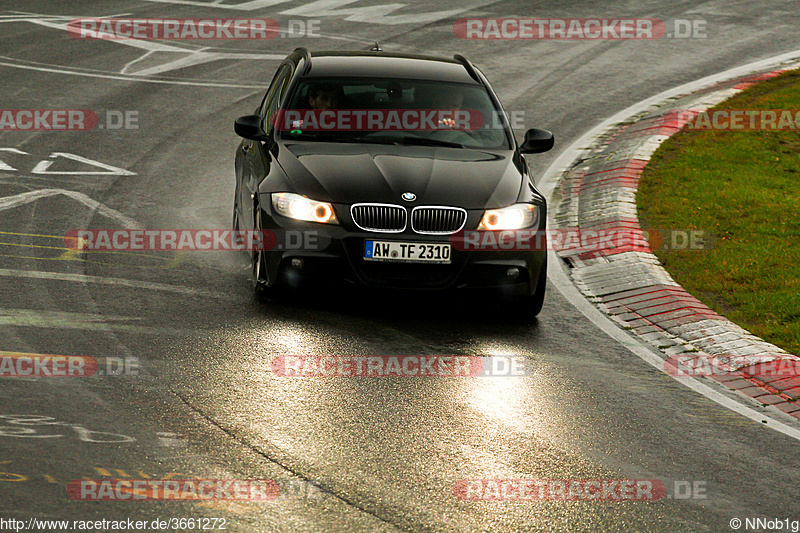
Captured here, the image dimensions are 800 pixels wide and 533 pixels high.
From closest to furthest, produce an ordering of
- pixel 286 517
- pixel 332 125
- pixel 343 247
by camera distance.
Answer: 1. pixel 286 517
2. pixel 343 247
3. pixel 332 125

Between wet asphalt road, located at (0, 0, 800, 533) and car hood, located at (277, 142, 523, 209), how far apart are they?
84cm

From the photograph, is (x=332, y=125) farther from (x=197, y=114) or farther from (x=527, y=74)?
(x=527, y=74)

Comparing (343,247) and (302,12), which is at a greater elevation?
(302,12)

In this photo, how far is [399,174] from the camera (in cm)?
862

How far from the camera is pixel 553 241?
1133 centimetres

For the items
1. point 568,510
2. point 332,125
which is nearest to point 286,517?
point 568,510

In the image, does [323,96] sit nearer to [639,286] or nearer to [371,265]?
[371,265]

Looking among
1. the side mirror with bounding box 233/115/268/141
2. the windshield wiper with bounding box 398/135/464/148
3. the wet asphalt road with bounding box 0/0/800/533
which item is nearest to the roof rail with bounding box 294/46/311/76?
the side mirror with bounding box 233/115/268/141

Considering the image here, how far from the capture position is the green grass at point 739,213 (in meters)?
9.41

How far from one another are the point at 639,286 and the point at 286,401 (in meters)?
4.23

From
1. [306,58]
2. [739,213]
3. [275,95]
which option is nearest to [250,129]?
[275,95]

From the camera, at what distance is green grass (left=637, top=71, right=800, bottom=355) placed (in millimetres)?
9406

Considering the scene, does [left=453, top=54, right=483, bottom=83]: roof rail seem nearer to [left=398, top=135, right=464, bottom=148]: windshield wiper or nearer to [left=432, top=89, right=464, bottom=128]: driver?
[left=432, top=89, right=464, bottom=128]: driver

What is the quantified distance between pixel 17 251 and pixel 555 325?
4.54 m
